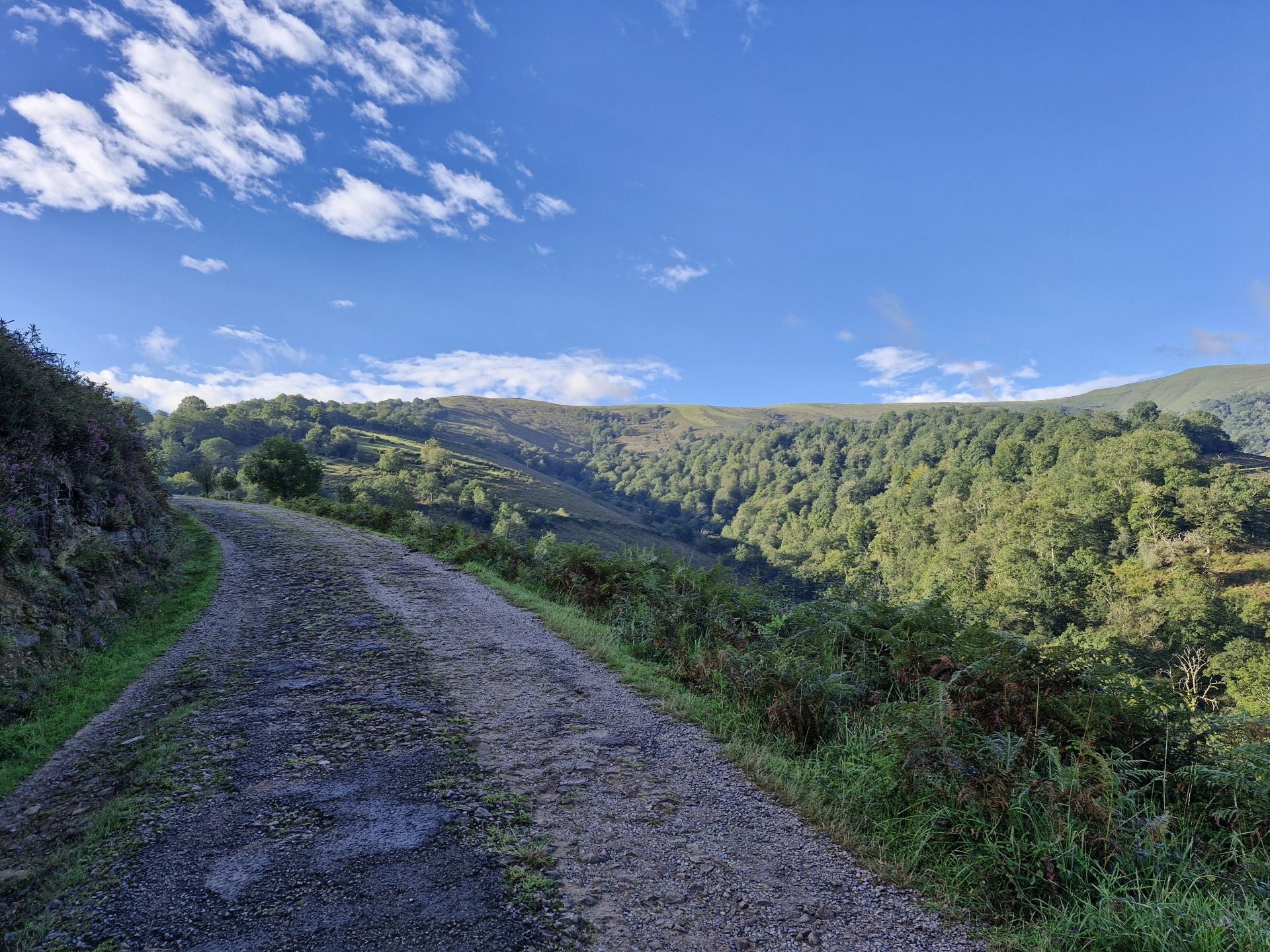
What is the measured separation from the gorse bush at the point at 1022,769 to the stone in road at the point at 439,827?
0.61m

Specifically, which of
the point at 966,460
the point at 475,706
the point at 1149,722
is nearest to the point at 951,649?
the point at 1149,722

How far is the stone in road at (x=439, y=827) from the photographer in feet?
9.97

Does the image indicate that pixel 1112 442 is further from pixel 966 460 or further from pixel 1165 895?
pixel 1165 895

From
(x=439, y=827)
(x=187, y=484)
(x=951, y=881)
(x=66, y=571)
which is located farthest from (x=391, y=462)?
(x=951, y=881)

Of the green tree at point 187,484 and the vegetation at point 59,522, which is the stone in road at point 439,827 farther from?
the green tree at point 187,484

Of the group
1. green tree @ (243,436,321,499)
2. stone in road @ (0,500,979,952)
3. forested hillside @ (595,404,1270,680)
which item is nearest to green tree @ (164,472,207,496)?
green tree @ (243,436,321,499)

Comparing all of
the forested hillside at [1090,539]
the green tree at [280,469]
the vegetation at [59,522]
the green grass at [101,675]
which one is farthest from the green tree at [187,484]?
the forested hillside at [1090,539]

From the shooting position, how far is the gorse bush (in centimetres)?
331

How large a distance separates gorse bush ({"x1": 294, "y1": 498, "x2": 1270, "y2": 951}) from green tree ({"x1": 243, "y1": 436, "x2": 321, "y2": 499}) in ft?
133

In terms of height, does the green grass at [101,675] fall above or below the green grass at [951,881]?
below

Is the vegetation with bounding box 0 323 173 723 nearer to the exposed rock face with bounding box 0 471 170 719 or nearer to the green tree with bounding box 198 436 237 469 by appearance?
the exposed rock face with bounding box 0 471 170 719

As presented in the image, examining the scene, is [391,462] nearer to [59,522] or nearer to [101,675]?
[59,522]

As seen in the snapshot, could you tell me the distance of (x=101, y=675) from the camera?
7.64 m

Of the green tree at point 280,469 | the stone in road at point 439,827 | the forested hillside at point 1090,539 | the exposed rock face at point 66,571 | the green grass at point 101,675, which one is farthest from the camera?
the forested hillside at point 1090,539
